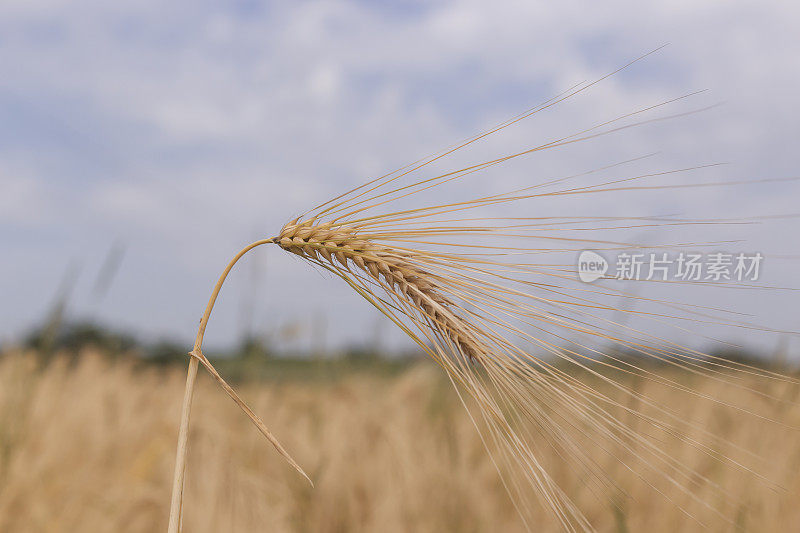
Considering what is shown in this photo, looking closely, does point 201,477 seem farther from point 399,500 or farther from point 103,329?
point 103,329

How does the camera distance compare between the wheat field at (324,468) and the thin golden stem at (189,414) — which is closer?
the thin golden stem at (189,414)

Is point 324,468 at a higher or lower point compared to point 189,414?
lower

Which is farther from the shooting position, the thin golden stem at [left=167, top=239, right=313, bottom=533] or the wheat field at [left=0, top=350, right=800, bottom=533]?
the wheat field at [left=0, top=350, right=800, bottom=533]

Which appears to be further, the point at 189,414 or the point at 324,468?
the point at 324,468

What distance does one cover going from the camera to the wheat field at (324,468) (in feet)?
6.98

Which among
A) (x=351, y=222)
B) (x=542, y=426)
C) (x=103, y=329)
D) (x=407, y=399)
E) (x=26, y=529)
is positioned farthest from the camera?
(x=103, y=329)

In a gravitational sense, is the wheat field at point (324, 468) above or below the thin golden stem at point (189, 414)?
below

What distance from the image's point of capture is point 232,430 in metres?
3.08

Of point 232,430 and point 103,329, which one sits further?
point 103,329

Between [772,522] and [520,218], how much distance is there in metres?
1.75

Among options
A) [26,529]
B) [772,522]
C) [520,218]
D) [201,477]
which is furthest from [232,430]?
[520,218]

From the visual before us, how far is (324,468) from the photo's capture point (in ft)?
7.94

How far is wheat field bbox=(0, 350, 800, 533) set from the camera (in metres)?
2.13

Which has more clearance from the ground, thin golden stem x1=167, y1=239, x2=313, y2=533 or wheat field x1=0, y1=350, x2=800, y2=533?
thin golden stem x1=167, y1=239, x2=313, y2=533
